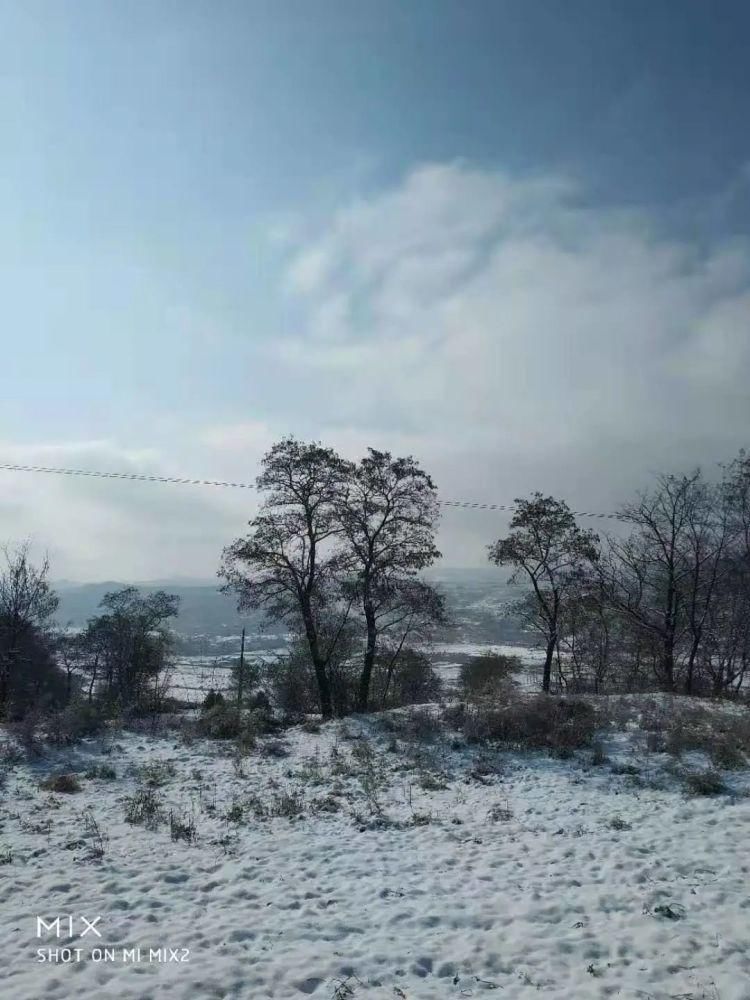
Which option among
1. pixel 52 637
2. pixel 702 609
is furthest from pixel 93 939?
pixel 52 637

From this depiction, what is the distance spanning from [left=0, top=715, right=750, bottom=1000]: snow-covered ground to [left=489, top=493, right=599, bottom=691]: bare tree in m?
16.0

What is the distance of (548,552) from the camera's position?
30.4 m

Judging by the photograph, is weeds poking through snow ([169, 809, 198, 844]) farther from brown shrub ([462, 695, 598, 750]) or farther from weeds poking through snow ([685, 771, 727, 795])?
weeds poking through snow ([685, 771, 727, 795])

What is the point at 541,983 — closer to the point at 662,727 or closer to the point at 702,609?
the point at 662,727

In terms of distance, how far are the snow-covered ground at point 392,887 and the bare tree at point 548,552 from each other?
1601 centimetres

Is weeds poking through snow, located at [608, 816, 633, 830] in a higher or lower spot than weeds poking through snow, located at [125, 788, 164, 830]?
higher

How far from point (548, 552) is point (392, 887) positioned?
23948 mm

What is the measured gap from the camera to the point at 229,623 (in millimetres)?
195250

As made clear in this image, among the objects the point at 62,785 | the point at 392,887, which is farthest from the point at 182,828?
the point at 62,785

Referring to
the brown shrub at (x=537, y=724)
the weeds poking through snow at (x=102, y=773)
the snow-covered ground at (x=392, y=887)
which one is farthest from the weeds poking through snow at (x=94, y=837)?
the brown shrub at (x=537, y=724)

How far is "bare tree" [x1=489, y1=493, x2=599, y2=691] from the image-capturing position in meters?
30.0

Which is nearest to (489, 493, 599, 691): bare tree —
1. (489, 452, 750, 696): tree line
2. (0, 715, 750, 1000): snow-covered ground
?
(489, 452, 750, 696): tree line

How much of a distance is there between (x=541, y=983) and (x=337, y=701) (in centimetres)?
2873

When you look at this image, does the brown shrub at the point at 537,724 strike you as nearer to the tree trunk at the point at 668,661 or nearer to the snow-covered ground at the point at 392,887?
the snow-covered ground at the point at 392,887
